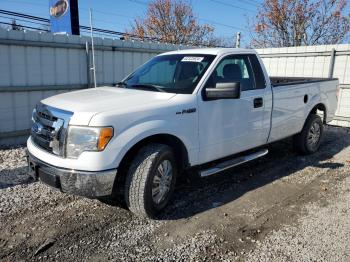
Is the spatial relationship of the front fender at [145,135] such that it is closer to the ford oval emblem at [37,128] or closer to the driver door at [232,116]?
the driver door at [232,116]

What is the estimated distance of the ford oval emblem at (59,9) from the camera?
30.9 feet

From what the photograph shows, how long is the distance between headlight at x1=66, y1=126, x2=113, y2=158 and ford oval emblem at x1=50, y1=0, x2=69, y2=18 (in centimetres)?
740

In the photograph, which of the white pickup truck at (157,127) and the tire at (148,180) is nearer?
the white pickup truck at (157,127)

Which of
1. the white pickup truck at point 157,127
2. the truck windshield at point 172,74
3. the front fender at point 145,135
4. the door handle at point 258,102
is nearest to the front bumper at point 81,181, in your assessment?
the white pickup truck at point 157,127

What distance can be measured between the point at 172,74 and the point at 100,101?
1223 mm

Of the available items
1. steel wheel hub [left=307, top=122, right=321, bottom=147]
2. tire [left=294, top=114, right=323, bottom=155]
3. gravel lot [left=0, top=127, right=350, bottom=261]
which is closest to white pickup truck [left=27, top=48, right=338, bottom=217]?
gravel lot [left=0, top=127, right=350, bottom=261]

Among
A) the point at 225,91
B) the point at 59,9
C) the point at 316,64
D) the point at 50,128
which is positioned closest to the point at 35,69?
the point at 59,9

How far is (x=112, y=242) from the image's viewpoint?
3281 millimetres

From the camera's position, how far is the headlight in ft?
10.4

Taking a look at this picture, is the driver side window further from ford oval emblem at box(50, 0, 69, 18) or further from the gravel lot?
ford oval emblem at box(50, 0, 69, 18)

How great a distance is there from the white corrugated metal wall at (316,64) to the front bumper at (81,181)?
829 centimetres

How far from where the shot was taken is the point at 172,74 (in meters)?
4.45

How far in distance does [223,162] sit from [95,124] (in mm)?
2066

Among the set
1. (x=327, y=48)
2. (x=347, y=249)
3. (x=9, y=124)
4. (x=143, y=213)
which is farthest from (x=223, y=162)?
(x=327, y=48)
